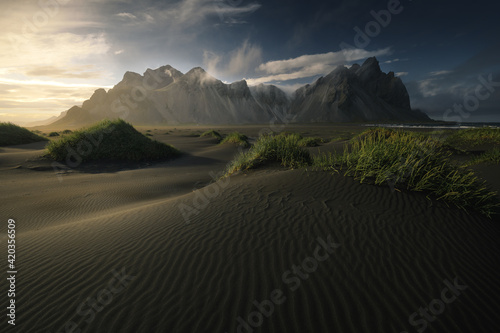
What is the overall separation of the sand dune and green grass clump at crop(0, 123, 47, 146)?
19070 mm

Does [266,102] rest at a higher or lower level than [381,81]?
lower

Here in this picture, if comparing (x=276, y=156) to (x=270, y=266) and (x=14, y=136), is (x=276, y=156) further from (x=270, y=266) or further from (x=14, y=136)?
(x=14, y=136)

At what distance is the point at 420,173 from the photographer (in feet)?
15.4

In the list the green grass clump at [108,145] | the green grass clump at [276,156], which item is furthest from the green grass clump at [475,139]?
the green grass clump at [108,145]

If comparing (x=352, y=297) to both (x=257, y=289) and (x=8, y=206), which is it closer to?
(x=257, y=289)

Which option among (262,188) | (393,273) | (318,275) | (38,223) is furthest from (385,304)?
(38,223)

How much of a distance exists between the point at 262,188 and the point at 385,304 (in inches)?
132

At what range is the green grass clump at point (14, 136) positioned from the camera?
56.3 ft

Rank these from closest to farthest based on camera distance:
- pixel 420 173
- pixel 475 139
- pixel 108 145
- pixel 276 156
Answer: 1. pixel 420 173
2. pixel 276 156
3. pixel 108 145
4. pixel 475 139

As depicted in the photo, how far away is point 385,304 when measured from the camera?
2230 mm

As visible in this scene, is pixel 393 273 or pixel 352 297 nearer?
pixel 352 297

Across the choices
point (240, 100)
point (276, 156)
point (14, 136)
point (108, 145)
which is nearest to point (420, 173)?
point (276, 156)

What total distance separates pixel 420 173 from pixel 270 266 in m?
4.08

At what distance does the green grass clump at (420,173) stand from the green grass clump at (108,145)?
12.9m
